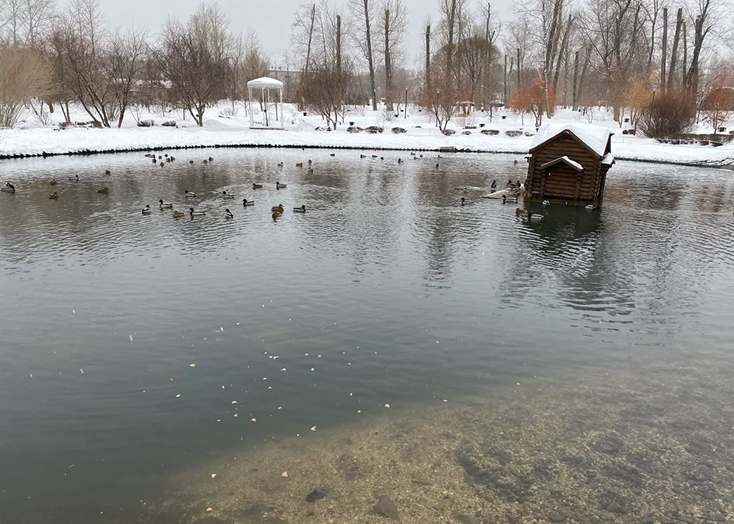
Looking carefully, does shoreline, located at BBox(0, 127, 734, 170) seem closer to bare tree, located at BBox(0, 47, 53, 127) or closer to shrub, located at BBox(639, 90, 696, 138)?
shrub, located at BBox(639, 90, 696, 138)

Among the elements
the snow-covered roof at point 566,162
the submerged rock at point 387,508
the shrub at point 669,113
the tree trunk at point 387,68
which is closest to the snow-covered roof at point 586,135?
the snow-covered roof at point 566,162

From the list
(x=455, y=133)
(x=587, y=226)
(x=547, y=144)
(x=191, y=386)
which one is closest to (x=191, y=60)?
(x=455, y=133)

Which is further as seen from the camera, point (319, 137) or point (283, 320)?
point (319, 137)

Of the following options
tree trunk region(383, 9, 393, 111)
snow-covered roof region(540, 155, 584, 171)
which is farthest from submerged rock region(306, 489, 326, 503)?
tree trunk region(383, 9, 393, 111)

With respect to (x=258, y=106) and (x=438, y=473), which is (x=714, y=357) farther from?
(x=258, y=106)

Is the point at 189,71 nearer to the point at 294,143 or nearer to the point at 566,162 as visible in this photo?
the point at 294,143

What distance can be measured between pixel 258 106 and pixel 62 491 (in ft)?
258

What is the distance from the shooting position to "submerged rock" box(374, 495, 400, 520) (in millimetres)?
5516

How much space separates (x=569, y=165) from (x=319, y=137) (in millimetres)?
32749

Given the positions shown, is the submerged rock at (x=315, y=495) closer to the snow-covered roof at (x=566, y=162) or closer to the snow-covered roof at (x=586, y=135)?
the snow-covered roof at (x=566, y=162)

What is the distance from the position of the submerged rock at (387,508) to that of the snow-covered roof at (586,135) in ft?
67.3

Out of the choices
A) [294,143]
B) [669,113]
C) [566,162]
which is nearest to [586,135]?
[566,162]

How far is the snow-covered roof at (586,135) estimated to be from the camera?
22.4 metres

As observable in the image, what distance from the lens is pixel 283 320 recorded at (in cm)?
1043
